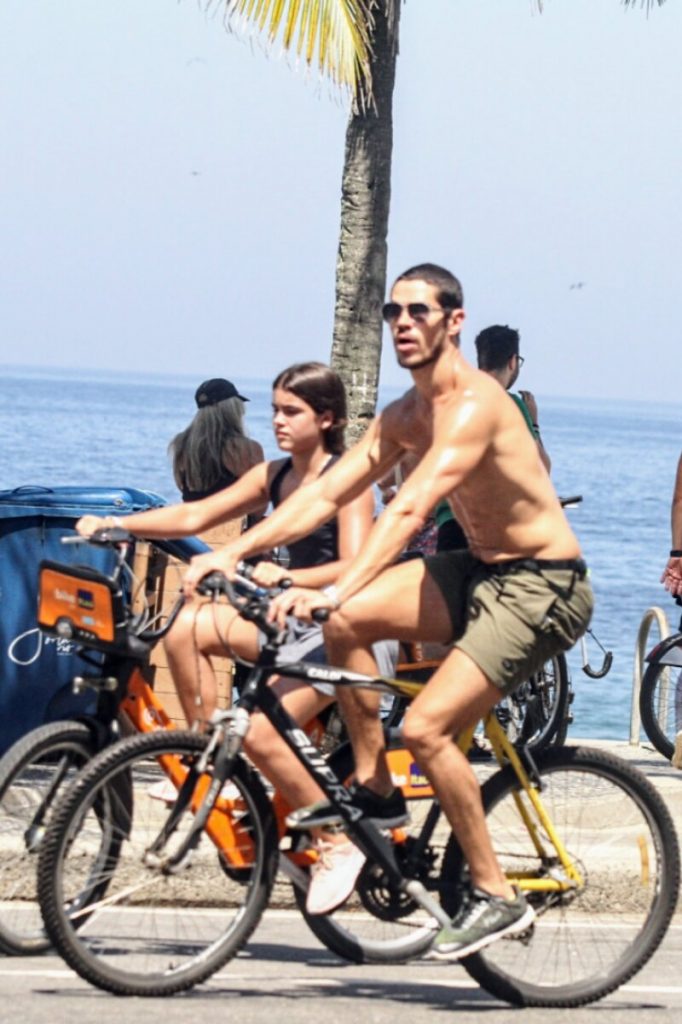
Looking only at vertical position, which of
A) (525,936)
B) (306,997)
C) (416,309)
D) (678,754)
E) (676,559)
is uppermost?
(416,309)

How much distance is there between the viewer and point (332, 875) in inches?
233

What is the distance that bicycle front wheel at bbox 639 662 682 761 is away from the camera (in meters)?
11.0

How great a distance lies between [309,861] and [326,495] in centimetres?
104

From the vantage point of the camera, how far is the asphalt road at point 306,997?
18.5ft

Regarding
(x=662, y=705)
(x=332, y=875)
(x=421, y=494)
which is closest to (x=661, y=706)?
(x=662, y=705)

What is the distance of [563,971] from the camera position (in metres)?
6.08

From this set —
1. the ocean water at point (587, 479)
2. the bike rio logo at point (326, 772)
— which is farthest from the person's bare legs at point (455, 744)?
the ocean water at point (587, 479)

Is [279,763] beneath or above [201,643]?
beneath

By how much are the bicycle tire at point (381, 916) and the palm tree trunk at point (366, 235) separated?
14.8 feet

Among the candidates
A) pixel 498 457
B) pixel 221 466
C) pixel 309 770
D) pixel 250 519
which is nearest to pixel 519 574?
pixel 498 457

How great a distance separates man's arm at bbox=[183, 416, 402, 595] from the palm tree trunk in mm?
4541

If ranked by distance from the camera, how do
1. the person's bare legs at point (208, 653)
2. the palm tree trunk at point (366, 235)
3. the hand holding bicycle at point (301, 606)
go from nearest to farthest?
the hand holding bicycle at point (301, 606) < the person's bare legs at point (208, 653) < the palm tree trunk at point (366, 235)

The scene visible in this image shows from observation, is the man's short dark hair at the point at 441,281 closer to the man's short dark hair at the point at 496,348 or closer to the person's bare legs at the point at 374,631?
the person's bare legs at the point at 374,631

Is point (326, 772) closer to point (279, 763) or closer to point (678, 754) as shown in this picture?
point (279, 763)
